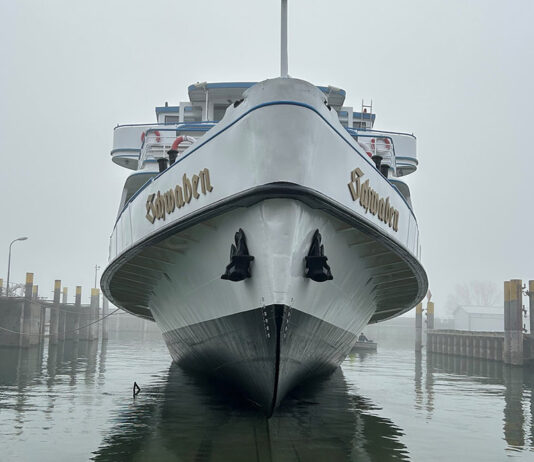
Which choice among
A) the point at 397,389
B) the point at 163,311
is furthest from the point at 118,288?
the point at 397,389

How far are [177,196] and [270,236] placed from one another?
1.89 meters

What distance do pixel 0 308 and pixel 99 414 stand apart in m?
20.4

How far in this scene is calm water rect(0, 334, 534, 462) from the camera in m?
6.96

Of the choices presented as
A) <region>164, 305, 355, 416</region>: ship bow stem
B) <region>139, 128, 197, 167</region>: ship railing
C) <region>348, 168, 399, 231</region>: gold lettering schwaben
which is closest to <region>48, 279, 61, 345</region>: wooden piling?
<region>139, 128, 197, 167</region>: ship railing

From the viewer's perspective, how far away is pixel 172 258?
31.9 feet

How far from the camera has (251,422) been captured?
27.8ft

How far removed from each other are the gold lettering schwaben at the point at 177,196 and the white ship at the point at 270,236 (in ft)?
0.07

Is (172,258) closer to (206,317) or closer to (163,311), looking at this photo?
(206,317)

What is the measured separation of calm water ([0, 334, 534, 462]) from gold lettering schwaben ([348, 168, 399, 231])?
10.4 ft

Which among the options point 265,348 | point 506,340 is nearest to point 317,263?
point 265,348

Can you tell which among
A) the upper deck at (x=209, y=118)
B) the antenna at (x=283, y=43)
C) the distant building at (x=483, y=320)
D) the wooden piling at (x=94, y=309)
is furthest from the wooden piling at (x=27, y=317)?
the distant building at (x=483, y=320)

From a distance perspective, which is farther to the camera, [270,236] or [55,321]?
[55,321]

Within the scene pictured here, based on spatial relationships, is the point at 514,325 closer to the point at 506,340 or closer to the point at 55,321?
the point at 506,340

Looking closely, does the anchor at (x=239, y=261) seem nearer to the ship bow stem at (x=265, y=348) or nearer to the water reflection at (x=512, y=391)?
the ship bow stem at (x=265, y=348)
